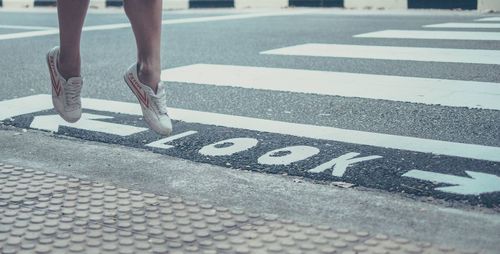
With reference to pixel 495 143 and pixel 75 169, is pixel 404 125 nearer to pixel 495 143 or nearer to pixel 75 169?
pixel 495 143

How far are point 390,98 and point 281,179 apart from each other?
143 centimetres

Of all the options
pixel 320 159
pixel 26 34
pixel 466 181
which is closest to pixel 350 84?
pixel 320 159

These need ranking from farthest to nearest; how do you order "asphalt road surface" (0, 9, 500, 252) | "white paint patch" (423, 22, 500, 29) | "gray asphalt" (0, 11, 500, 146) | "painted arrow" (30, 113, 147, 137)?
"white paint patch" (423, 22, 500, 29) < "gray asphalt" (0, 11, 500, 146) < "painted arrow" (30, 113, 147, 137) < "asphalt road surface" (0, 9, 500, 252)

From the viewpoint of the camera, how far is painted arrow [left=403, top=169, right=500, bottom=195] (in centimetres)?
233

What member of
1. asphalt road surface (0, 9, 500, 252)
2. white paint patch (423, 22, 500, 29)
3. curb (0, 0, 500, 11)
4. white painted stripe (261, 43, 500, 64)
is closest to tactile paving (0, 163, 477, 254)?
asphalt road surface (0, 9, 500, 252)

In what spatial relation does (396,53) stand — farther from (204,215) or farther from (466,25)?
(204,215)

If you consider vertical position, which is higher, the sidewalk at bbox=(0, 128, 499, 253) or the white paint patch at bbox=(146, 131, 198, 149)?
the sidewalk at bbox=(0, 128, 499, 253)

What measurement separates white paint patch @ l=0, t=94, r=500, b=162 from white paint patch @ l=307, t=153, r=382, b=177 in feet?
0.60

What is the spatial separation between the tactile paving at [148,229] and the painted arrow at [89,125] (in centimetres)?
84

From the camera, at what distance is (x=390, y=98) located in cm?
379

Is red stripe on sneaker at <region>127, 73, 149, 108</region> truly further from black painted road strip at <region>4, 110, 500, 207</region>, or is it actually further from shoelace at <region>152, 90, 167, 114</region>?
black painted road strip at <region>4, 110, 500, 207</region>

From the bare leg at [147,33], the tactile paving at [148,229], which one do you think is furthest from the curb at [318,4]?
the tactile paving at [148,229]

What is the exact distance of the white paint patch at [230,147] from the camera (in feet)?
9.33

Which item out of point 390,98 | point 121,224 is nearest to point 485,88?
point 390,98
